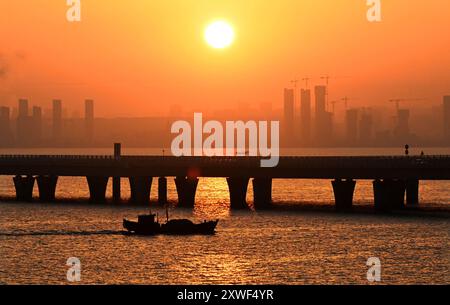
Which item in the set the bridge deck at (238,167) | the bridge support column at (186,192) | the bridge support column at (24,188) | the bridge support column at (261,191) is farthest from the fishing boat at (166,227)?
the bridge support column at (24,188)

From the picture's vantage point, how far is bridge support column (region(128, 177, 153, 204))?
565ft

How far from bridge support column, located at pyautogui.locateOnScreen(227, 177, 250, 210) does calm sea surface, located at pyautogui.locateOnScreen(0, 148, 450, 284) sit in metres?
17.7

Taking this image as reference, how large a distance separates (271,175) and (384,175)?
753 inches

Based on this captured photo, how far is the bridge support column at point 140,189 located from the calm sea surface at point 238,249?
71.7 feet

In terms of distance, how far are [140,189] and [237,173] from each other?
19544mm

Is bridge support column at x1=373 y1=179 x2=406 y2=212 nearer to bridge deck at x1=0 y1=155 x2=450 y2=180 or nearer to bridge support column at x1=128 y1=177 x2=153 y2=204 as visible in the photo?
bridge deck at x1=0 y1=155 x2=450 y2=180

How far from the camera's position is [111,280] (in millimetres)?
85812

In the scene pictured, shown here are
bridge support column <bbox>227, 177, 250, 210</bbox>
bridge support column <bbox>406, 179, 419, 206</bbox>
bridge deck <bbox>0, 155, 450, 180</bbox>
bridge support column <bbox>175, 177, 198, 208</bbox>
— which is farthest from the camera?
bridge support column <bbox>406, 179, 419, 206</bbox>

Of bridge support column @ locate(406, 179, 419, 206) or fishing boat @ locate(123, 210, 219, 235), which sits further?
bridge support column @ locate(406, 179, 419, 206)

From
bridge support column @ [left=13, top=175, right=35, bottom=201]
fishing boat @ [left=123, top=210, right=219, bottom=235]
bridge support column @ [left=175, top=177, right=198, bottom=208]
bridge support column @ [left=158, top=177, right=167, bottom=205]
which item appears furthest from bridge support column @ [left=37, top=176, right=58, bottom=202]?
fishing boat @ [left=123, top=210, right=219, bottom=235]
